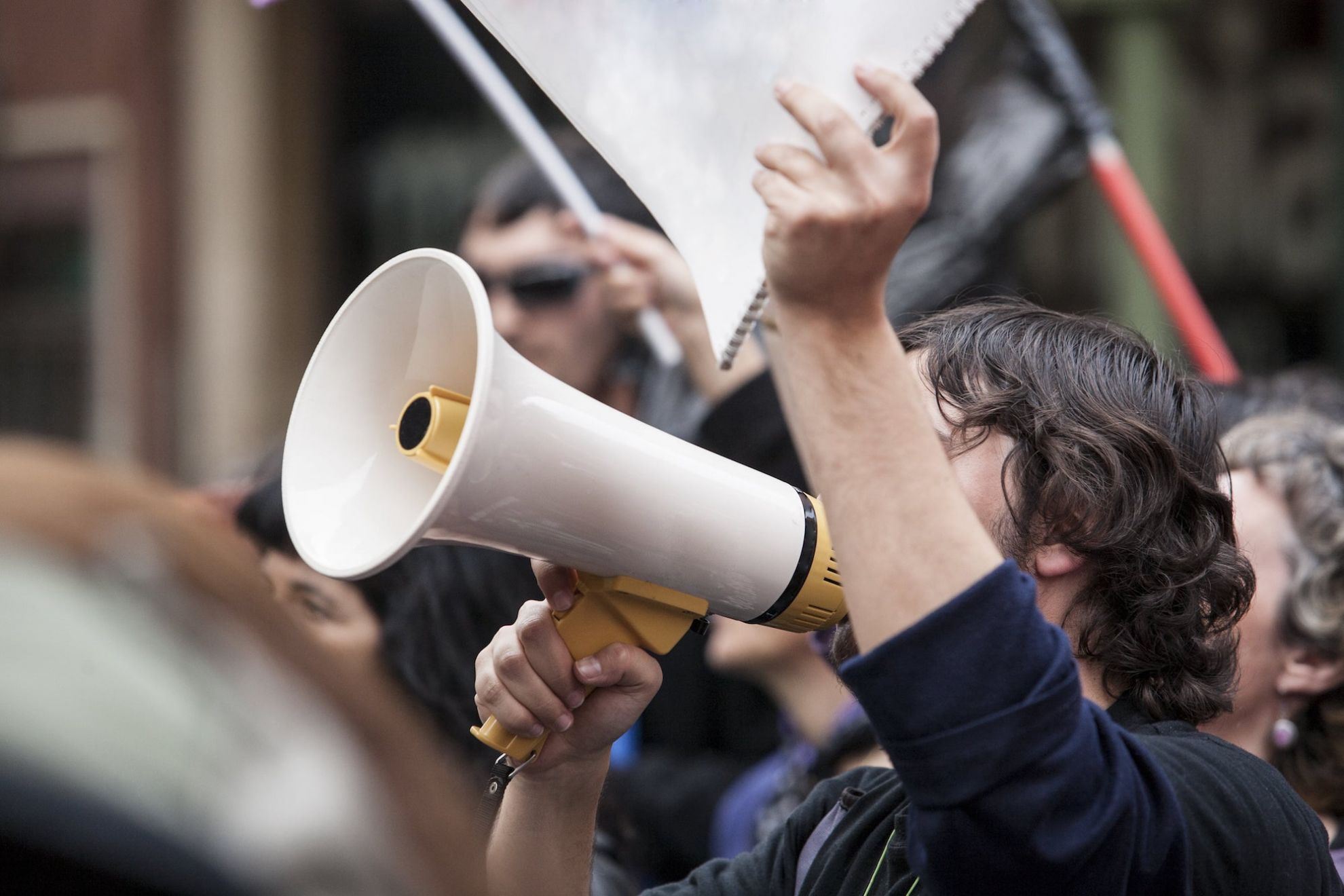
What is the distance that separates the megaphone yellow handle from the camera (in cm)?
142

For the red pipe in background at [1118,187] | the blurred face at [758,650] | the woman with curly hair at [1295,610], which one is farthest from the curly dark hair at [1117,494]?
the red pipe in background at [1118,187]

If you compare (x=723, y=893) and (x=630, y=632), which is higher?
(x=630, y=632)

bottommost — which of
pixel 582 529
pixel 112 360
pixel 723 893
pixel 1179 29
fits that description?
pixel 112 360

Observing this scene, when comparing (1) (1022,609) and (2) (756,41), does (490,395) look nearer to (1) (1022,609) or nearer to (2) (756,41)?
(2) (756,41)

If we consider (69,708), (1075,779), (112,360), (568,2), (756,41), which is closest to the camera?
(69,708)

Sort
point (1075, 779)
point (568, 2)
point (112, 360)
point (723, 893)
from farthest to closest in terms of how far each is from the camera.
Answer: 1. point (112, 360)
2. point (723, 893)
3. point (568, 2)
4. point (1075, 779)

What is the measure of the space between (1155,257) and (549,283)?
1252 mm

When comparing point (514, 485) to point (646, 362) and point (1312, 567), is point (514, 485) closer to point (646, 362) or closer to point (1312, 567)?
point (1312, 567)

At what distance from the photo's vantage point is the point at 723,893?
61.9 inches

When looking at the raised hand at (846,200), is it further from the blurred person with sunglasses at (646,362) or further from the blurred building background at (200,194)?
the blurred building background at (200,194)

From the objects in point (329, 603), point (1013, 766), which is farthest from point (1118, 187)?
point (1013, 766)

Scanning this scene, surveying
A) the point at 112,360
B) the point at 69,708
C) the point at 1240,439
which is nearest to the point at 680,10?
the point at 69,708

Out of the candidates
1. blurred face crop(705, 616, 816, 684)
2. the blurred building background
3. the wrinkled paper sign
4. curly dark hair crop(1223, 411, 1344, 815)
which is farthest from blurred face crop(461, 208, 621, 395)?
the blurred building background

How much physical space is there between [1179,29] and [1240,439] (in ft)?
16.1
